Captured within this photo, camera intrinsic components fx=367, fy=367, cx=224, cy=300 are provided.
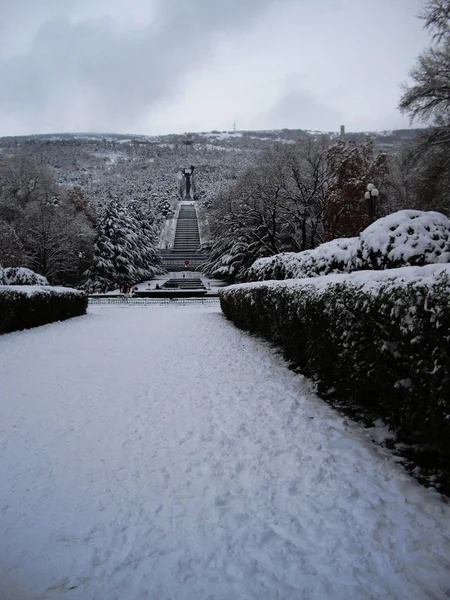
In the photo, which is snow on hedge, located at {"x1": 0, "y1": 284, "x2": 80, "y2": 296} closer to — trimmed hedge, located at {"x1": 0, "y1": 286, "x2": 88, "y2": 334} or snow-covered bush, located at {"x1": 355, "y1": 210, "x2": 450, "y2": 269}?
trimmed hedge, located at {"x1": 0, "y1": 286, "x2": 88, "y2": 334}

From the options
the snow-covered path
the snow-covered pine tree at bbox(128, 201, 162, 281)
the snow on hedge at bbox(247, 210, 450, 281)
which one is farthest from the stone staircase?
the snow-covered path

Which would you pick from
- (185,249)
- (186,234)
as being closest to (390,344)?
(185,249)

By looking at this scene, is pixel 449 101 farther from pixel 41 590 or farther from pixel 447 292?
pixel 41 590

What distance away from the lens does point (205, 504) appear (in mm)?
1998

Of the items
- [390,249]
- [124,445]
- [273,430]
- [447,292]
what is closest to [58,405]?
[124,445]

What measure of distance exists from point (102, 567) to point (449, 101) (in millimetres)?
18096

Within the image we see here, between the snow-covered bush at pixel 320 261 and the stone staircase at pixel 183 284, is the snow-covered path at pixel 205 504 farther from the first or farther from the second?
the stone staircase at pixel 183 284

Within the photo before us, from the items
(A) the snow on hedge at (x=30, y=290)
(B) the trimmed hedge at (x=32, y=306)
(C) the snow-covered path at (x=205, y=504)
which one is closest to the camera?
(C) the snow-covered path at (x=205, y=504)

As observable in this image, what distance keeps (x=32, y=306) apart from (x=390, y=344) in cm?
968

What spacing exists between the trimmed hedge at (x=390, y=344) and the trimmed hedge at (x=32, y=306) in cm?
738

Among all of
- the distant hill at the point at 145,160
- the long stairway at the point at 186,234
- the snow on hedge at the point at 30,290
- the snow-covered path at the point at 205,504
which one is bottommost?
the snow-covered path at the point at 205,504

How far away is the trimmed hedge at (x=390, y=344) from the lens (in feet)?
6.36

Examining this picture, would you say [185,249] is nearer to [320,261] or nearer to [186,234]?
[186,234]

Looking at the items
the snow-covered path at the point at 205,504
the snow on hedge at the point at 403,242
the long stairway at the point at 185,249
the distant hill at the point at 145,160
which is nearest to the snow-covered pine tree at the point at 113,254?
the long stairway at the point at 185,249
